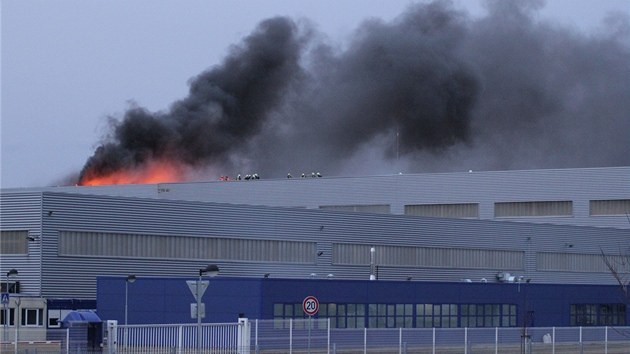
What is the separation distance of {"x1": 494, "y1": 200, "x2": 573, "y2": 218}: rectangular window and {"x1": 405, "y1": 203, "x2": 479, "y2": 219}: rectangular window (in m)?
1.48

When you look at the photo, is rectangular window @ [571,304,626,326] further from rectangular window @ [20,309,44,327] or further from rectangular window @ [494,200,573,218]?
rectangular window @ [20,309,44,327]

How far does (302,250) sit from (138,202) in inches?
367

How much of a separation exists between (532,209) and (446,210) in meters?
5.41

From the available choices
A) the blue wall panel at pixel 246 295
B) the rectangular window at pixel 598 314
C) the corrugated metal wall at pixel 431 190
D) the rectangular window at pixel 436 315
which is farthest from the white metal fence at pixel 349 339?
the corrugated metal wall at pixel 431 190

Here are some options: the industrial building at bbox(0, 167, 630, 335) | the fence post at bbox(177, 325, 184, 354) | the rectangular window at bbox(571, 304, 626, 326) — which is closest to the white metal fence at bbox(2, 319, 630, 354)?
the fence post at bbox(177, 325, 184, 354)

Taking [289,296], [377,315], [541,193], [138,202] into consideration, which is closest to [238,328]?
[289,296]

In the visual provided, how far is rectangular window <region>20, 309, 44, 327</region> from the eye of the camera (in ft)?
142

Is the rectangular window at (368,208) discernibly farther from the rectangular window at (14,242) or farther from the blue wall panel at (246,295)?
the rectangular window at (14,242)

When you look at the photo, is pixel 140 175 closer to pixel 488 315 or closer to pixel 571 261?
pixel 571 261

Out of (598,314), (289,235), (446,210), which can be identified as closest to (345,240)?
(289,235)

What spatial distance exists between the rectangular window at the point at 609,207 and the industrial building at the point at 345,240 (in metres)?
0.09

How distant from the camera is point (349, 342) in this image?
37531 mm

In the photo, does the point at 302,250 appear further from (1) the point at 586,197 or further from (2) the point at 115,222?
(1) the point at 586,197

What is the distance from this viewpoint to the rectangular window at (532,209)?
69125 millimetres
